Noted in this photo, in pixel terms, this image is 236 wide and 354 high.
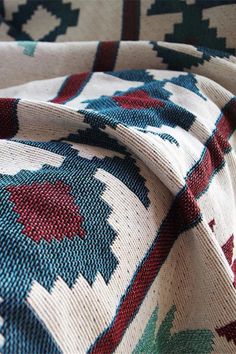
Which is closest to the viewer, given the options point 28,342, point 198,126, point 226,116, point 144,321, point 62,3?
point 28,342

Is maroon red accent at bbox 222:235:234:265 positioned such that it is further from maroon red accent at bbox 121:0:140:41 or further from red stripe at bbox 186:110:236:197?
maroon red accent at bbox 121:0:140:41

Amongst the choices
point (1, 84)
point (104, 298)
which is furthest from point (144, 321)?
point (1, 84)

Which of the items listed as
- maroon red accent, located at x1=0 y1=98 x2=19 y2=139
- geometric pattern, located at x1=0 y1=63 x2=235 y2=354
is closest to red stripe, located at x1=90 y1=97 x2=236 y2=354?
geometric pattern, located at x1=0 y1=63 x2=235 y2=354

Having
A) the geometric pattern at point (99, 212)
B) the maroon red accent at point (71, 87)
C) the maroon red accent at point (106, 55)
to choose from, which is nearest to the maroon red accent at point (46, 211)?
the geometric pattern at point (99, 212)

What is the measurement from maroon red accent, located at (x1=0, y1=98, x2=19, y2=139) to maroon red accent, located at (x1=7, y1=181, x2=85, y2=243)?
5.1 inches

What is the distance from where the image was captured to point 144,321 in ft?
1.28

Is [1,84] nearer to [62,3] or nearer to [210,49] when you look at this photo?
[62,3]

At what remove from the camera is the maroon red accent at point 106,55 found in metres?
0.70

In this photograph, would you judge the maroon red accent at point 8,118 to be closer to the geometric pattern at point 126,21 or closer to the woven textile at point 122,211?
the woven textile at point 122,211

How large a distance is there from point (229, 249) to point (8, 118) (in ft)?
0.98

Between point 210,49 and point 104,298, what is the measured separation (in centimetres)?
51

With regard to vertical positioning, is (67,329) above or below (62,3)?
below

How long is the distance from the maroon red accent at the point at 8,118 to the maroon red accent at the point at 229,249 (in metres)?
0.28

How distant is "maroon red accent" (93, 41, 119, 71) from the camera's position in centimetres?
70
